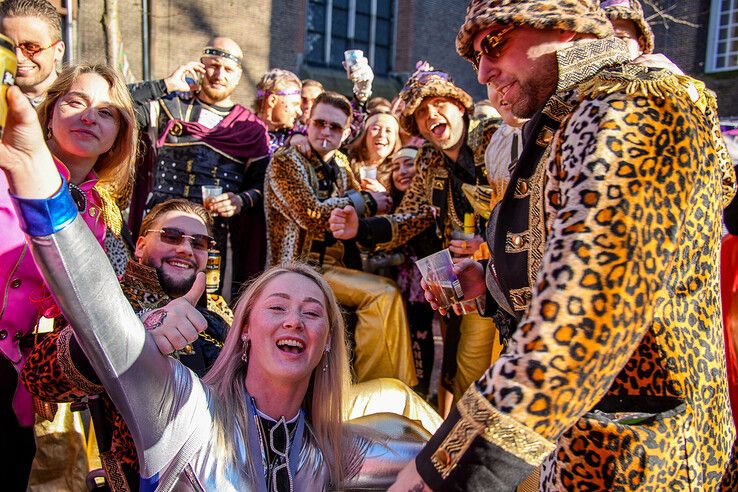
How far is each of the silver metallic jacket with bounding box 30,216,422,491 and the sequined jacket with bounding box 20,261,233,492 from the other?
0.34 meters

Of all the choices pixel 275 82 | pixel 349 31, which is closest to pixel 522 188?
pixel 275 82

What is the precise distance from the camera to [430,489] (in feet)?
4.05

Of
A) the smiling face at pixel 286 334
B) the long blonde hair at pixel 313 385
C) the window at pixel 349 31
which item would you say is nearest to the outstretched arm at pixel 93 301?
the long blonde hair at pixel 313 385

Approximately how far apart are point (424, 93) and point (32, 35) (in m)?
2.19

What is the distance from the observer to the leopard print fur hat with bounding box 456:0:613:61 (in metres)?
1.55

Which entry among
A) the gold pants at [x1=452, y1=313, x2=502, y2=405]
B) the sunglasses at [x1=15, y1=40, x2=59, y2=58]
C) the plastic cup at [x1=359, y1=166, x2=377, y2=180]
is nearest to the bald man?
the plastic cup at [x1=359, y1=166, x2=377, y2=180]

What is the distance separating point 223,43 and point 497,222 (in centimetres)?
400

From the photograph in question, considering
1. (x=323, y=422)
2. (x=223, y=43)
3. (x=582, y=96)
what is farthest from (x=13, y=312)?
(x=223, y=43)

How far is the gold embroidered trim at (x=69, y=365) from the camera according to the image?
1.97 m

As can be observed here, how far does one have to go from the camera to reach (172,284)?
2.99 m

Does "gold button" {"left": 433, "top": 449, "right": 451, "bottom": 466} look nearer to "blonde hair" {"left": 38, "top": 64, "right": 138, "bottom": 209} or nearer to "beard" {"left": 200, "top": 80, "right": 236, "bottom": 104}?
"blonde hair" {"left": 38, "top": 64, "right": 138, "bottom": 209}

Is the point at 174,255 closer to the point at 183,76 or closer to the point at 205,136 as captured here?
the point at 205,136

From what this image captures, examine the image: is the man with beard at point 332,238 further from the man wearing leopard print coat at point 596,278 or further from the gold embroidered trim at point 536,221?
the gold embroidered trim at point 536,221

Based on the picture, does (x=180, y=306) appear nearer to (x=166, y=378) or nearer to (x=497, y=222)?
(x=166, y=378)
